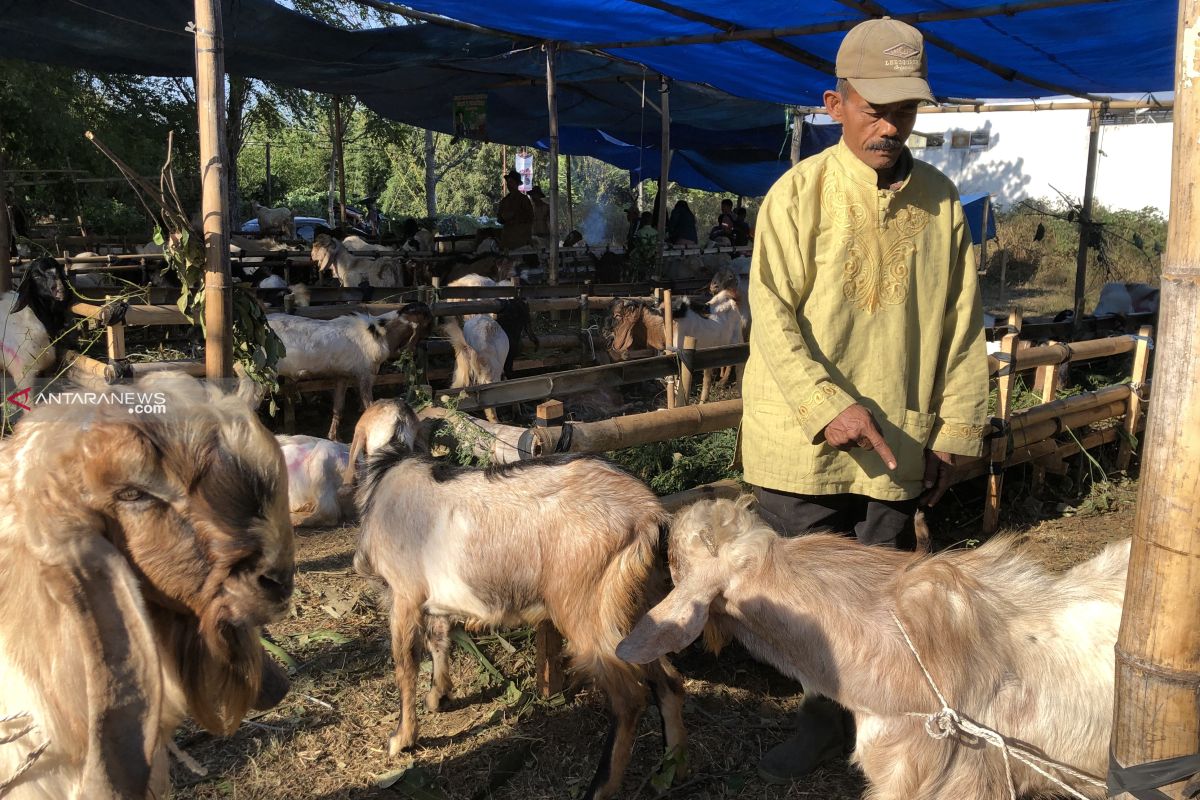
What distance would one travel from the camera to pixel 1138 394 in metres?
7.02

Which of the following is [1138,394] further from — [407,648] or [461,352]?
Result: [407,648]

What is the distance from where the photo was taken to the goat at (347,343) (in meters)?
7.93

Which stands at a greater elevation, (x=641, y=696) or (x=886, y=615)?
(x=886, y=615)

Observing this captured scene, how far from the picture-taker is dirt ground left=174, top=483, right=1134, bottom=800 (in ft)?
10.5

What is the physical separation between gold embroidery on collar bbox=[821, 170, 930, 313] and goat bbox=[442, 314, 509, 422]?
5.57 meters

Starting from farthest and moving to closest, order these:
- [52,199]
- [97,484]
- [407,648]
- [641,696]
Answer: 1. [52,199]
2. [407,648]
3. [641,696]
4. [97,484]

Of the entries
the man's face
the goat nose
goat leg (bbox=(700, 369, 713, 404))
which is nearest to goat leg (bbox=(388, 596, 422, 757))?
the goat nose

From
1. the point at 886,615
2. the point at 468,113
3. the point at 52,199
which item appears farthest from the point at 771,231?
the point at 52,199

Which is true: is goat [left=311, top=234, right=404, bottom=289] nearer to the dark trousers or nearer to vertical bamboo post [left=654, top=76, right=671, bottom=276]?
vertical bamboo post [left=654, top=76, right=671, bottom=276]

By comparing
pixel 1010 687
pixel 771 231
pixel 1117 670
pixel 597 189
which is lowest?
pixel 1010 687

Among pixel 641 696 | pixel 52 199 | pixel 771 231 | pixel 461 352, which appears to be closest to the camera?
pixel 771 231

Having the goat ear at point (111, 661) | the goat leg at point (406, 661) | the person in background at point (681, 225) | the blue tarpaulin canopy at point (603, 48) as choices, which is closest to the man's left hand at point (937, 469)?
the goat leg at point (406, 661)

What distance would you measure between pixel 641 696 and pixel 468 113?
12275 mm

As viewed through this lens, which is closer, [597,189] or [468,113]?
[468,113]
